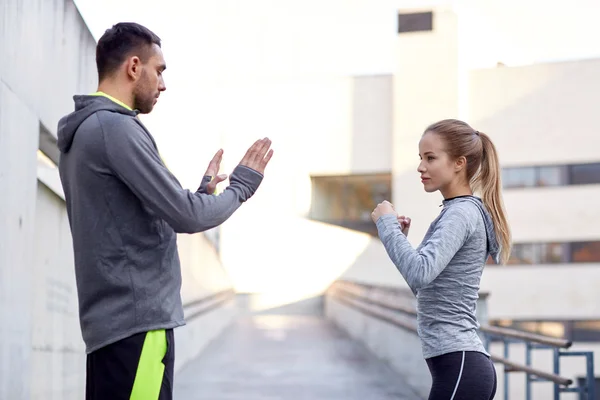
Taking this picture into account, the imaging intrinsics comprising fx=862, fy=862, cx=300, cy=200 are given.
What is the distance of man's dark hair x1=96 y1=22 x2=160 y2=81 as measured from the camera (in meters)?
2.64

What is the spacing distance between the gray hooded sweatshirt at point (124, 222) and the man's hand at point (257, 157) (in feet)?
0.68

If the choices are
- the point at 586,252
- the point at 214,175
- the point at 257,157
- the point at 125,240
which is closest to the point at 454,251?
the point at 257,157

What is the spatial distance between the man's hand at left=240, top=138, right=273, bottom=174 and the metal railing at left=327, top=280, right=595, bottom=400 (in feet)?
13.5

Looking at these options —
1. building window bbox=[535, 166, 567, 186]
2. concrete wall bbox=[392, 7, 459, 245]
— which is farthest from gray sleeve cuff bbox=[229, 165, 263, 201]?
building window bbox=[535, 166, 567, 186]

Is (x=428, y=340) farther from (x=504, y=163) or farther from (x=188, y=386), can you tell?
(x=504, y=163)

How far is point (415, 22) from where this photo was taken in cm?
3341

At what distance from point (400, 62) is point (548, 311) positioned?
428 inches

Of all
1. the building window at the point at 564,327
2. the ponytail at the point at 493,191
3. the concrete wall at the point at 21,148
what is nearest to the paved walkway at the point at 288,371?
the concrete wall at the point at 21,148

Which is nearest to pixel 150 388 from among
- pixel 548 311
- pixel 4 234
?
pixel 4 234

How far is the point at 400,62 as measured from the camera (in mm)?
33219

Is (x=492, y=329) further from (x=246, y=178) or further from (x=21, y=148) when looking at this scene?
(x=246, y=178)

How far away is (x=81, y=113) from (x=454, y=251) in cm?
122

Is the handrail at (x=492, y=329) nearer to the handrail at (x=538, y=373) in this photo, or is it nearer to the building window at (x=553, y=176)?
the handrail at (x=538, y=373)

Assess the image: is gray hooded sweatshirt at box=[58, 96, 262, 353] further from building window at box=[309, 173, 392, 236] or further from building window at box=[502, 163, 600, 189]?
building window at box=[309, 173, 392, 236]
